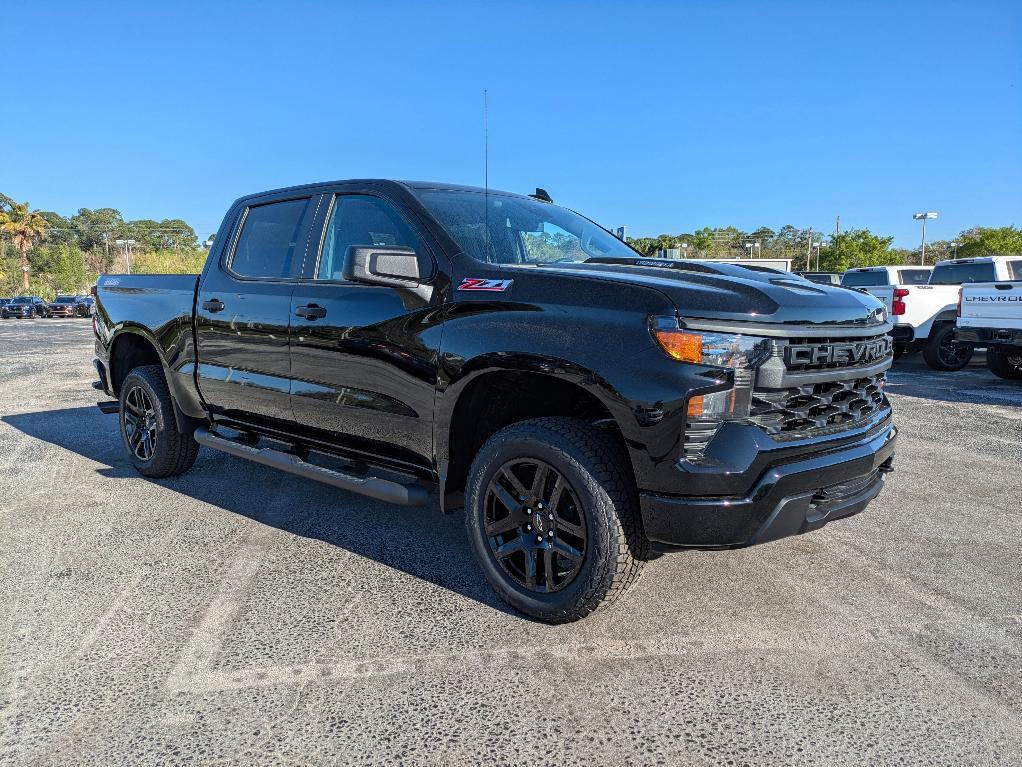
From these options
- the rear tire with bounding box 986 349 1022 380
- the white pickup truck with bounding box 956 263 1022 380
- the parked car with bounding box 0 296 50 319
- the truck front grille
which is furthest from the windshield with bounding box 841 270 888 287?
the parked car with bounding box 0 296 50 319

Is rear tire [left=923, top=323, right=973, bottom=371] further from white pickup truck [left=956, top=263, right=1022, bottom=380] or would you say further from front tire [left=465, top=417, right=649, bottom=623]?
front tire [left=465, top=417, right=649, bottom=623]

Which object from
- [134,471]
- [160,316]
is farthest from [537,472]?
[134,471]

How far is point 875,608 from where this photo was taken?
A: 3072mm

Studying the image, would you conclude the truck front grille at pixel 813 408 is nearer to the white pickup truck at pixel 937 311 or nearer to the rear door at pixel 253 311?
the rear door at pixel 253 311

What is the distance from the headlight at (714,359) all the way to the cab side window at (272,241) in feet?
7.53

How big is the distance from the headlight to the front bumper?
257 mm

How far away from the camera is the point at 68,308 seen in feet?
156

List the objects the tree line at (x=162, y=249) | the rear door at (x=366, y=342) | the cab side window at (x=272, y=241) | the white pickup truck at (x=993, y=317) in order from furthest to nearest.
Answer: the tree line at (x=162, y=249), the white pickup truck at (x=993, y=317), the cab side window at (x=272, y=241), the rear door at (x=366, y=342)

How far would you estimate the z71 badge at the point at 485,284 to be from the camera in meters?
2.98

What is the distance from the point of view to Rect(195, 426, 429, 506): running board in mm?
3285

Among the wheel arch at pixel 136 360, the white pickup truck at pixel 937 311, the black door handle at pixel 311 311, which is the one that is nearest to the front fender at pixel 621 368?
the black door handle at pixel 311 311

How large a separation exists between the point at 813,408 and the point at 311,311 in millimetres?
2420

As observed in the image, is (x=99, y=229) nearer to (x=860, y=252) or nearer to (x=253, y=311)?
(x=860, y=252)

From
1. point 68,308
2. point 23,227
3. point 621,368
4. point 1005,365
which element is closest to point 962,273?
point 1005,365
